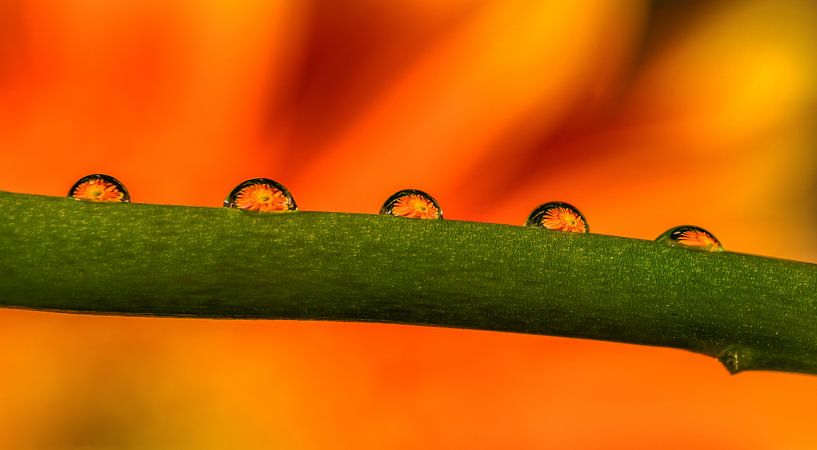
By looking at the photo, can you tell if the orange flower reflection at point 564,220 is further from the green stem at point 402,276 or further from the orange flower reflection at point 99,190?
the orange flower reflection at point 99,190

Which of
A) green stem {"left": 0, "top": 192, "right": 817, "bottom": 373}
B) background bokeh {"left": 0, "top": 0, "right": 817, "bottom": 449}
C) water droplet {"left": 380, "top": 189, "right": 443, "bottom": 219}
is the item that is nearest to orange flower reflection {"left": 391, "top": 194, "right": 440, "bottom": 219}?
water droplet {"left": 380, "top": 189, "right": 443, "bottom": 219}

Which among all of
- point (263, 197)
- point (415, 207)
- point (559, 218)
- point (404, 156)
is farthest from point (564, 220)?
point (404, 156)

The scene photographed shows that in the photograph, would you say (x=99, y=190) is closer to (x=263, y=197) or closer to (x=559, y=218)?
(x=263, y=197)

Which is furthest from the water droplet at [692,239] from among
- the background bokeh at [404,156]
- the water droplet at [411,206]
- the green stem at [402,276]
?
the background bokeh at [404,156]

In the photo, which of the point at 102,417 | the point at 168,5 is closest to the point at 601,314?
the point at 102,417

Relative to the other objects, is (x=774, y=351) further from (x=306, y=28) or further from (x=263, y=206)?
(x=306, y=28)

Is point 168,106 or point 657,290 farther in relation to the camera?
point 168,106
